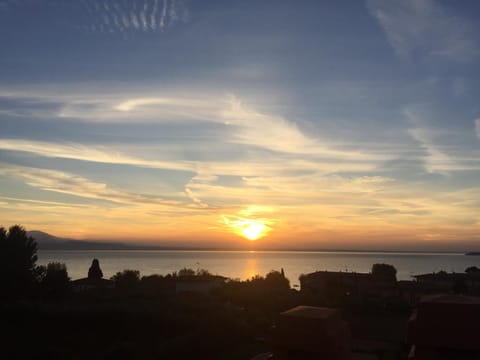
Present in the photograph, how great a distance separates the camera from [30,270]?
4503 centimetres

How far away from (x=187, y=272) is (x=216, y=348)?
2348 inches

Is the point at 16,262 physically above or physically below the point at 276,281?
above

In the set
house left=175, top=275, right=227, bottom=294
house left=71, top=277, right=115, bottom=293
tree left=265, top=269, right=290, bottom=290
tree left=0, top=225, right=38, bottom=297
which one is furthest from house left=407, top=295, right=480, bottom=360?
house left=71, top=277, right=115, bottom=293

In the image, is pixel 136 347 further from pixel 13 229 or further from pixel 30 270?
pixel 13 229

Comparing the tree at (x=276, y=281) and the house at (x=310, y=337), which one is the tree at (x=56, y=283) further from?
the house at (x=310, y=337)

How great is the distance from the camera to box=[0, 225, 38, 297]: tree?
137 feet

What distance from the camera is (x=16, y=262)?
1714 inches

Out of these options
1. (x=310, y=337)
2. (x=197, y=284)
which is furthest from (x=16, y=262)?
(x=310, y=337)

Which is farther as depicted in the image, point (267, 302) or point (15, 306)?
point (267, 302)

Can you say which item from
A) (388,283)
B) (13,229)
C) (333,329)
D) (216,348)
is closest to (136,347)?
(216,348)

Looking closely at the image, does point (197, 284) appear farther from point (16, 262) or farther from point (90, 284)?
point (16, 262)

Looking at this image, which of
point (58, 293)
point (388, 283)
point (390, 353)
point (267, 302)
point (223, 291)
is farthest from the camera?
point (388, 283)

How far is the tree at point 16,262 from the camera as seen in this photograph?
41.7 metres


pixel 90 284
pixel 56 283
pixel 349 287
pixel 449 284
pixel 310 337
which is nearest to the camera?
pixel 310 337
